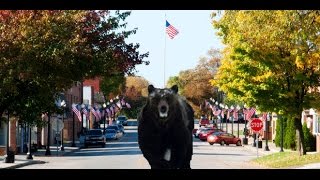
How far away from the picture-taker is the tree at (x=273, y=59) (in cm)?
3041

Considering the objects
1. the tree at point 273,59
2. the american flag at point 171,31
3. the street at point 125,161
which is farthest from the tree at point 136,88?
the american flag at point 171,31

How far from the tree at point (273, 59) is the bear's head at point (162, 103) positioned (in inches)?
662

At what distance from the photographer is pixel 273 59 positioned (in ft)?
114

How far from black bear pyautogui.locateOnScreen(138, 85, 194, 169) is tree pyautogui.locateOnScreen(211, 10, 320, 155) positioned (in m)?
16.8

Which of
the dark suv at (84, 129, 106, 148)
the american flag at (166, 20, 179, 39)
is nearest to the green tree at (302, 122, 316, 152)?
the dark suv at (84, 129, 106, 148)

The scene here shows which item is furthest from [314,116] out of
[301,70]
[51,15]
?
[51,15]

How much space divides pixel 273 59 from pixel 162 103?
23182 mm

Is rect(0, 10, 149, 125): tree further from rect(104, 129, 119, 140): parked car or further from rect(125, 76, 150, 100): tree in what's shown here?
rect(125, 76, 150, 100): tree

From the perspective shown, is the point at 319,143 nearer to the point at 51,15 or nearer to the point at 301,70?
the point at 301,70

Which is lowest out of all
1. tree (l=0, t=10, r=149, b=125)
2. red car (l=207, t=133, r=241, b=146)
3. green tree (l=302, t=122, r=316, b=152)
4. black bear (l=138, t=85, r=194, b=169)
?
red car (l=207, t=133, r=241, b=146)

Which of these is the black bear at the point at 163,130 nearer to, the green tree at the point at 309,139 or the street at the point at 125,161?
the street at the point at 125,161

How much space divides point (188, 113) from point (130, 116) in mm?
169169

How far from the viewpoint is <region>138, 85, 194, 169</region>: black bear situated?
12383 mm
